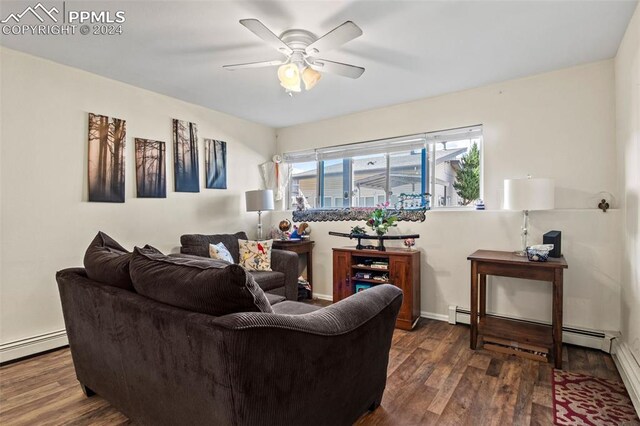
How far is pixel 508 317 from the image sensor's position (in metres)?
2.98

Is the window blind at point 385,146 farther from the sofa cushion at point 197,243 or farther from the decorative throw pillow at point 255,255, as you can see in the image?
the sofa cushion at point 197,243

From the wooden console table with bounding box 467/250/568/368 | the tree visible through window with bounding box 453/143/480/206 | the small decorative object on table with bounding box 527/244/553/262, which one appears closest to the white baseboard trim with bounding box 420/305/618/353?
the wooden console table with bounding box 467/250/568/368

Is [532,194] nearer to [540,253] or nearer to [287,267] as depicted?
[540,253]

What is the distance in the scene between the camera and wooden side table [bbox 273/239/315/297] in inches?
157

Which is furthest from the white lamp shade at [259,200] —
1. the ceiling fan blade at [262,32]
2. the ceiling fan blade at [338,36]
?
the ceiling fan blade at [338,36]

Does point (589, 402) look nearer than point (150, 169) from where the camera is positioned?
Yes

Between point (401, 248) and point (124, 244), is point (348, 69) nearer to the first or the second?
point (401, 248)

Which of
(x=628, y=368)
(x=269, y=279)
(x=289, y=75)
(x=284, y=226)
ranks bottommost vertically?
(x=628, y=368)

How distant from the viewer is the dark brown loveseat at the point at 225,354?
1.07 m

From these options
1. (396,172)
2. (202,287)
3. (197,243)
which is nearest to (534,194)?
(396,172)

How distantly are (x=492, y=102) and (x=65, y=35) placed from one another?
3615 millimetres

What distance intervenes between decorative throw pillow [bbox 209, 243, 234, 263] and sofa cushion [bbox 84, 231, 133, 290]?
134cm

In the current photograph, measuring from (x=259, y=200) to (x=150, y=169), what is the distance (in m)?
1.25

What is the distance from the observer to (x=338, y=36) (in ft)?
6.29
